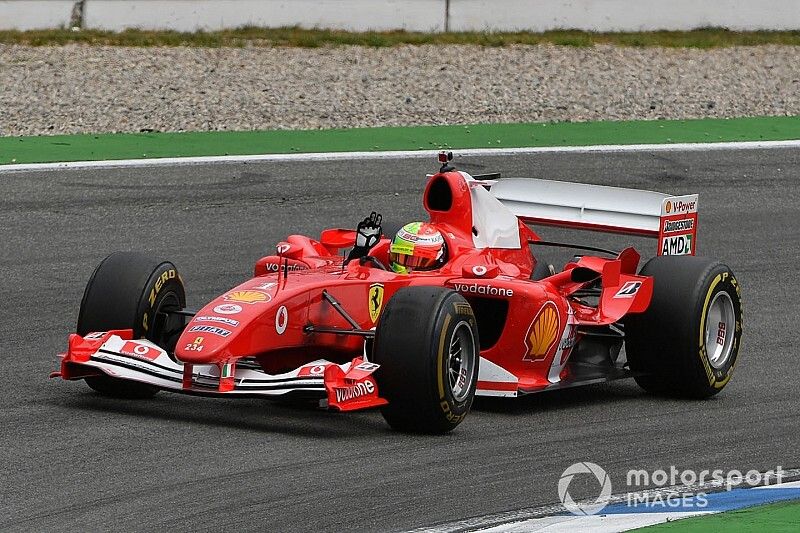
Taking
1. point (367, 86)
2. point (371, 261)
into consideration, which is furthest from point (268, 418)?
point (367, 86)

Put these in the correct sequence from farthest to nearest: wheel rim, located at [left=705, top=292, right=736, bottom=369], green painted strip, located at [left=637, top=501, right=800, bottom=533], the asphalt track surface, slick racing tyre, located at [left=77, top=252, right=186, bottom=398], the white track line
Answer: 1. the white track line
2. wheel rim, located at [left=705, top=292, right=736, bottom=369]
3. slick racing tyre, located at [left=77, top=252, right=186, bottom=398]
4. the asphalt track surface
5. green painted strip, located at [left=637, top=501, right=800, bottom=533]

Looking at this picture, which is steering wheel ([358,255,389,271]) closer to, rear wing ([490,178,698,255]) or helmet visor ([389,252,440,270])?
helmet visor ([389,252,440,270])

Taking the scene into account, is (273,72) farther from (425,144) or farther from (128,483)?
(128,483)

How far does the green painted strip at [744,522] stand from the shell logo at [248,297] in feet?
8.67

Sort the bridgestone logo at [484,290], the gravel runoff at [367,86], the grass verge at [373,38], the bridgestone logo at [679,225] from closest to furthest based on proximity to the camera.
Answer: the bridgestone logo at [484,290] → the bridgestone logo at [679,225] → the gravel runoff at [367,86] → the grass verge at [373,38]

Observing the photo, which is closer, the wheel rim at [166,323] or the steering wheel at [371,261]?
the wheel rim at [166,323]

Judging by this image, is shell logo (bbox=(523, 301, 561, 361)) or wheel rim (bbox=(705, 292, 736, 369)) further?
wheel rim (bbox=(705, 292, 736, 369))

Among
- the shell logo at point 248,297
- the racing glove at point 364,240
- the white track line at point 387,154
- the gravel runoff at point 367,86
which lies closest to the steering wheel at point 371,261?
the racing glove at point 364,240

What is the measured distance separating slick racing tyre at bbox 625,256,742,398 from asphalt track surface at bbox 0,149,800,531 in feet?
0.45

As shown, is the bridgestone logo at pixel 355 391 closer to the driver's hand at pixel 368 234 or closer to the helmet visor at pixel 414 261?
the helmet visor at pixel 414 261

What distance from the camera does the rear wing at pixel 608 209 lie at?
988cm

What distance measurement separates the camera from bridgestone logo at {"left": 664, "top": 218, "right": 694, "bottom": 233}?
981 cm

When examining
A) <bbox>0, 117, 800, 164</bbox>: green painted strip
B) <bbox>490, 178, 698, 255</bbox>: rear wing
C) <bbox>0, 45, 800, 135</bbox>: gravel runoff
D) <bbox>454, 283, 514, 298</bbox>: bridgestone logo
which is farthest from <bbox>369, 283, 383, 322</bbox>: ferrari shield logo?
<bbox>0, 45, 800, 135</bbox>: gravel runoff

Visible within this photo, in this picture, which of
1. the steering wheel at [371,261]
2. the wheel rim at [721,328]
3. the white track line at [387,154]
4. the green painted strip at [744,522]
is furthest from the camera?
the white track line at [387,154]
